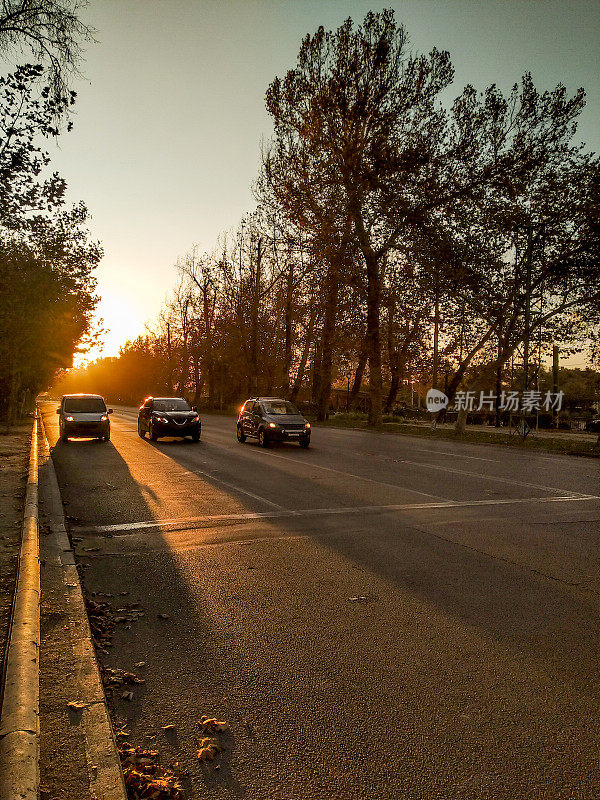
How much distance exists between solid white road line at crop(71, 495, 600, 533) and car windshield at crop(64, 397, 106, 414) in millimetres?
15717

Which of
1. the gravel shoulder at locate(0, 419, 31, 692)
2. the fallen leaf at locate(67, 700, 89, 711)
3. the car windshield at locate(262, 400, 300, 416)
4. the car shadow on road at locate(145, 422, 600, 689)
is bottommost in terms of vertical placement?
the gravel shoulder at locate(0, 419, 31, 692)

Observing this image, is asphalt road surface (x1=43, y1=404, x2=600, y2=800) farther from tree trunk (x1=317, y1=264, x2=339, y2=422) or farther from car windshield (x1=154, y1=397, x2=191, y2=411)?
tree trunk (x1=317, y1=264, x2=339, y2=422)

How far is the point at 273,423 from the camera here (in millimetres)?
20953

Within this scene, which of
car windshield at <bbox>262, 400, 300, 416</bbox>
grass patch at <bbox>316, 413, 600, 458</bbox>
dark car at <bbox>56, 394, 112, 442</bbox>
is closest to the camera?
car windshield at <bbox>262, 400, 300, 416</bbox>

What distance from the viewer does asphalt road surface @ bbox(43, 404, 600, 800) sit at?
9.95ft

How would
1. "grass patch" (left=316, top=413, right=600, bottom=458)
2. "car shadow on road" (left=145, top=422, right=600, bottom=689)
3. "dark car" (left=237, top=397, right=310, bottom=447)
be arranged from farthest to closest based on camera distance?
"grass patch" (left=316, top=413, right=600, bottom=458) < "dark car" (left=237, top=397, right=310, bottom=447) < "car shadow on road" (left=145, top=422, right=600, bottom=689)

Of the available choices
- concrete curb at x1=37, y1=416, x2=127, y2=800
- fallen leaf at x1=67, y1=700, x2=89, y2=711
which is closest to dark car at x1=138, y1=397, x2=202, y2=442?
concrete curb at x1=37, y1=416, x2=127, y2=800

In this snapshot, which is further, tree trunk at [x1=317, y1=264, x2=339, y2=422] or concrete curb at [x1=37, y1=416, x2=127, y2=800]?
tree trunk at [x1=317, y1=264, x2=339, y2=422]

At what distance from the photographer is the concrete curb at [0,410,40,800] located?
2.74 metres

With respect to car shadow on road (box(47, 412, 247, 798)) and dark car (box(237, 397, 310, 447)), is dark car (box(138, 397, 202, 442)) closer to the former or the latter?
dark car (box(237, 397, 310, 447))

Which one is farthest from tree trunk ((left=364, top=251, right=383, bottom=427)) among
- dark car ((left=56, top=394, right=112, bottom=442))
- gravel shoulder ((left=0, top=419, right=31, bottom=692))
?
gravel shoulder ((left=0, top=419, right=31, bottom=692))

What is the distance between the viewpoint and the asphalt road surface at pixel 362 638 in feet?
9.95

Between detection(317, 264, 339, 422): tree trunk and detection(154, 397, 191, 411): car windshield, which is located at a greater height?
detection(317, 264, 339, 422): tree trunk

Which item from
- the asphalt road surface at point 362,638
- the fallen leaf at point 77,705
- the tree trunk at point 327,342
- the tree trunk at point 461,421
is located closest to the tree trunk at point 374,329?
the tree trunk at point 327,342
